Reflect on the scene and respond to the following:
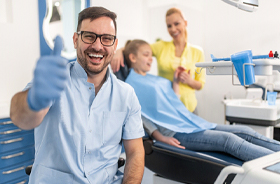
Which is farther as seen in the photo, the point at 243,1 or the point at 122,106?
the point at 122,106

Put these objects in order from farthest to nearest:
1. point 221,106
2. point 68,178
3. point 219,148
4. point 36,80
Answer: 1. point 221,106
2. point 219,148
3. point 68,178
4. point 36,80

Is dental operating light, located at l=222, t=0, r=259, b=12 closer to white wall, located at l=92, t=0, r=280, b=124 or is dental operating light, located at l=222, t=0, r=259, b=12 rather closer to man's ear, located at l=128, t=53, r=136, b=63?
white wall, located at l=92, t=0, r=280, b=124

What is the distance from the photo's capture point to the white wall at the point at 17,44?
2.15m

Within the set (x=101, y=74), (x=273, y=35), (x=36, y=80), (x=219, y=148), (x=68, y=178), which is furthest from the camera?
(x=273, y=35)

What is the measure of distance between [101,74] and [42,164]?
1.56ft

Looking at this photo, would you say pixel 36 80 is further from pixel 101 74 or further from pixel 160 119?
pixel 160 119

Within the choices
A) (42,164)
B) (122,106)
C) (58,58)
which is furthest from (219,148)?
(58,58)

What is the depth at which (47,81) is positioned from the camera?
0.55m

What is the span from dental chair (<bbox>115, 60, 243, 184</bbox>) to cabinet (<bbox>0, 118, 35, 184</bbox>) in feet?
3.20

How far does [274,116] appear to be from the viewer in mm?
1828

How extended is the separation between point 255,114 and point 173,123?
0.65 meters

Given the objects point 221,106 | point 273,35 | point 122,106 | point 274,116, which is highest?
point 273,35

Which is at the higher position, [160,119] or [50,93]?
[50,93]

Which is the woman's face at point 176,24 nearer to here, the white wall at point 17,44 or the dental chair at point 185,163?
the dental chair at point 185,163
